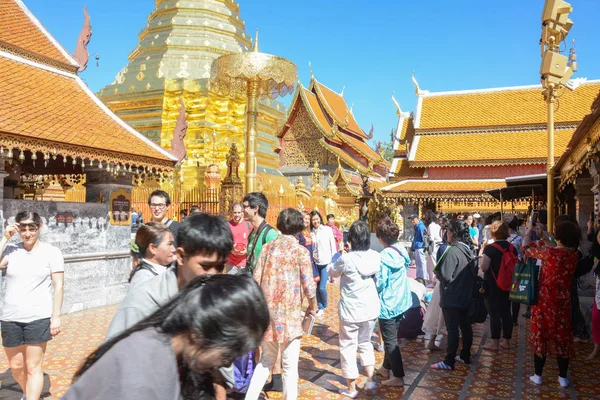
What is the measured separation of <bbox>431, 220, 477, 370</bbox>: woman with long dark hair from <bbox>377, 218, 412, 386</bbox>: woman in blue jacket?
44 centimetres

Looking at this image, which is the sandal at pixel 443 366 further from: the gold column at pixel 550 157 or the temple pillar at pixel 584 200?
the temple pillar at pixel 584 200

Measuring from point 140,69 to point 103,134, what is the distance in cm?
1270

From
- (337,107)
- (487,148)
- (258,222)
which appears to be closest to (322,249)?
(258,222)

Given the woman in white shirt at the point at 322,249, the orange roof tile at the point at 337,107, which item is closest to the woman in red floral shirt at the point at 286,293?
the woman in white shirt at the point at 322,249

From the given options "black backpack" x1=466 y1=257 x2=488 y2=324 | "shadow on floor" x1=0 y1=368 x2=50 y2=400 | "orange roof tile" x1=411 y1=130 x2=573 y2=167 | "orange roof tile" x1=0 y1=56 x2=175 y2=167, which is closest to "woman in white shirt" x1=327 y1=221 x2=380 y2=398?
"black backpack" x1=466 y1=257 x2=488 y2=324

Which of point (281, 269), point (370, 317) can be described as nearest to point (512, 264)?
point (370, 317)

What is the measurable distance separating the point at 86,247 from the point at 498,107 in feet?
72.1

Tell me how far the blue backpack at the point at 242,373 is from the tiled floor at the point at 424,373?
1.01 metres

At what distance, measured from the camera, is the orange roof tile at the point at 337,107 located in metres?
27.4

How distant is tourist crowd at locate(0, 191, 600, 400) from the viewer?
50.1 inches

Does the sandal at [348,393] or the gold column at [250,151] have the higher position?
the gold column at [250,151]

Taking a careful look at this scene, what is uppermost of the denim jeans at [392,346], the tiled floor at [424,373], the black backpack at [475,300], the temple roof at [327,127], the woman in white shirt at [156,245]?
A: the temple roof at [327,127]

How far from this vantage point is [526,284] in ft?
15.9

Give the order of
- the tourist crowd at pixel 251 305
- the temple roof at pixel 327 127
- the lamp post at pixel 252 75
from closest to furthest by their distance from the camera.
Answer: the tourist crowd at pixel 251 305, the lamp post at pixel 252 75, the temple roof at pixel 327 127
